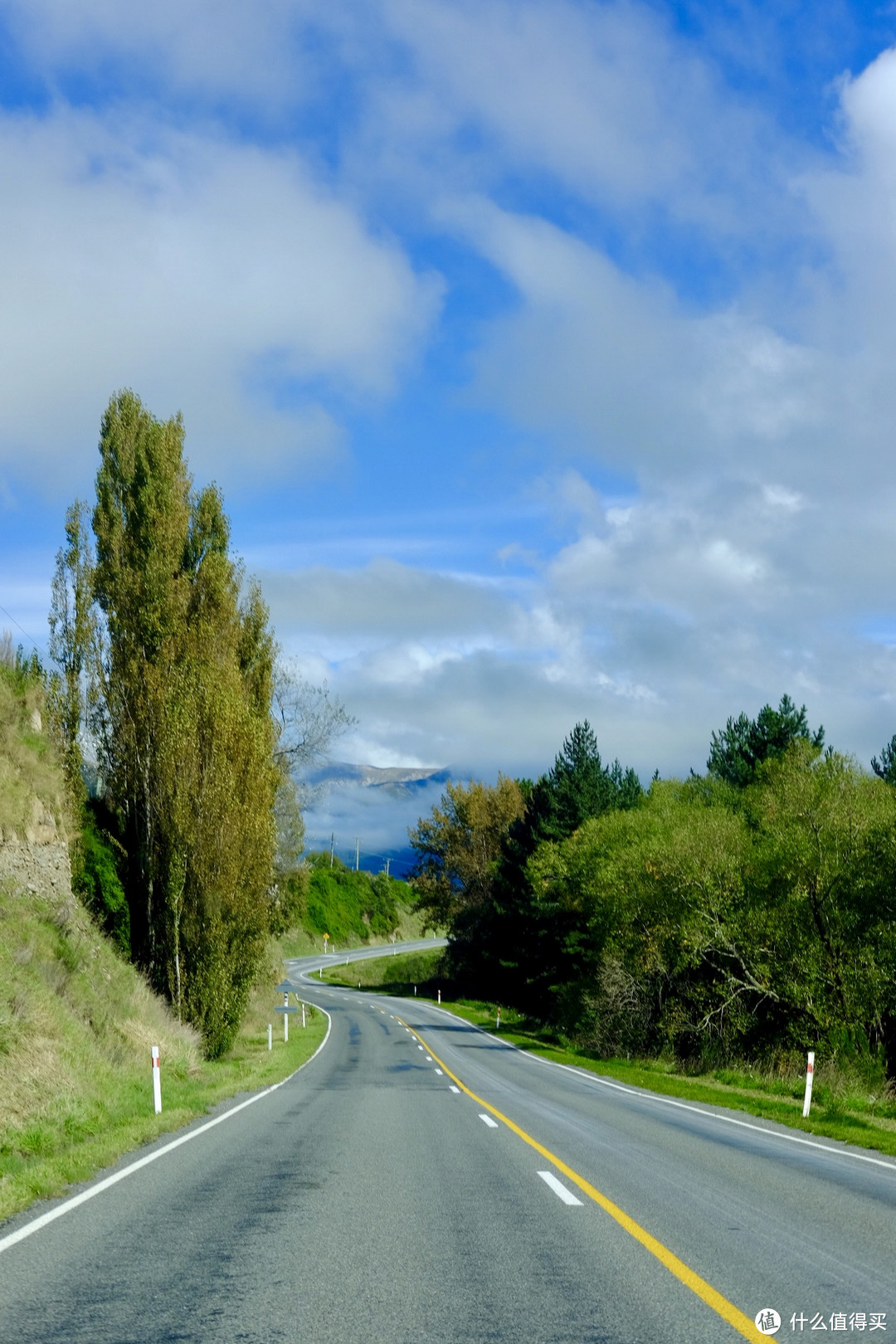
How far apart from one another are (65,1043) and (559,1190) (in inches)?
401

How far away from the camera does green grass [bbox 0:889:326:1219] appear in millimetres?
11430

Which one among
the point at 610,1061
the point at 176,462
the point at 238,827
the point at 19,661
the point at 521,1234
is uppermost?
the point at 176,462

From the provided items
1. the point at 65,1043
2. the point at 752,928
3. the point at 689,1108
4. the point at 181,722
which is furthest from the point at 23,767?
the point at 752,928

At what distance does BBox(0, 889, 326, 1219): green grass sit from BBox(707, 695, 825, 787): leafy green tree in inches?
1519

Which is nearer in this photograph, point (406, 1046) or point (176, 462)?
point (176, 462)

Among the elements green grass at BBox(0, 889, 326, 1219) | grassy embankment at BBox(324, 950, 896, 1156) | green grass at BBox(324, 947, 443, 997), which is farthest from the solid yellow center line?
green grass at BBox(324, 947, 443, 997)

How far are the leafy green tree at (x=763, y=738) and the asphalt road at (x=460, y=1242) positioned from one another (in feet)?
165

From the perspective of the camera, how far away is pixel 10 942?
20641 millimetres

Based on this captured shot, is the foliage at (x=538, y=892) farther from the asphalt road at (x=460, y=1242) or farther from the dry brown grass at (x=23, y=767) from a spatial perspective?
the asphalt road at (x=460, y=1242)

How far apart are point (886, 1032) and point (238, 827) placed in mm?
21334

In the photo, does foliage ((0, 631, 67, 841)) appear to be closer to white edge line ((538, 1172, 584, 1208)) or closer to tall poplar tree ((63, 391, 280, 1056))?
tall poplar tree ((63, 391, 280, 1056))

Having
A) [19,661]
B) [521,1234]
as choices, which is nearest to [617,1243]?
[521,1234]

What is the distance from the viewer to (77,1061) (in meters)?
16.6

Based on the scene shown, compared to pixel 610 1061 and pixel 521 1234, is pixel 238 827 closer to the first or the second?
pixel 610 1061
